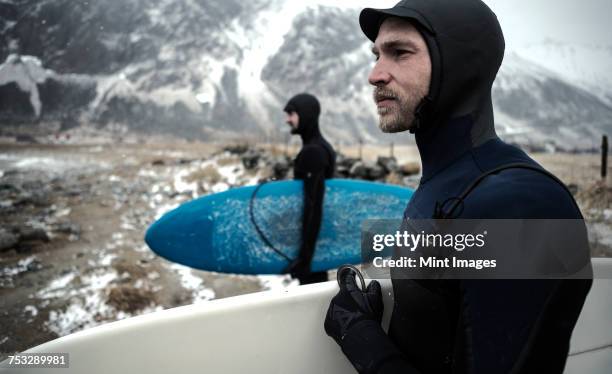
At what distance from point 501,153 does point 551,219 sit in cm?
28

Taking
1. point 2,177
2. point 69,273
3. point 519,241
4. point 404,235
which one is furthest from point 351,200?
point 2,177

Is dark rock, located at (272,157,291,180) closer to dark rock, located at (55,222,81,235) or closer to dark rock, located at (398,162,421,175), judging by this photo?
dark rock, located at (398,162,421,175)

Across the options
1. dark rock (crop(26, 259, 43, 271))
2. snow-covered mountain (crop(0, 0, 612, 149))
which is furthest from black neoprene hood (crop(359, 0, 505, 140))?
snow-covered mountain (crop(0, 0, 612, 149))

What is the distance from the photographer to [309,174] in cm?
317

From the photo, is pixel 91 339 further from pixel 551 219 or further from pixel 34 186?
pixel 34 186

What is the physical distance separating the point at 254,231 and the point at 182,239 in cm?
70

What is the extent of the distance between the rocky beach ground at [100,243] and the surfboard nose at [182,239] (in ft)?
2.29

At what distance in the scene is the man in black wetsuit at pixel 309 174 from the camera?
10.3 ft

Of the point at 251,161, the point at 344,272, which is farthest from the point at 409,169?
the point at 344,272

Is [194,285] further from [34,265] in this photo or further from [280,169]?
[280,169]

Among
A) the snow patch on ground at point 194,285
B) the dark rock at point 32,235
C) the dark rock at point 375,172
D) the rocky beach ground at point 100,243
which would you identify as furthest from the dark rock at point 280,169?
the dark rock at point 32,235

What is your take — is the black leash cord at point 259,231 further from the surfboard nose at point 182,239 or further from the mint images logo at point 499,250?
the mint images logo at point 499,250

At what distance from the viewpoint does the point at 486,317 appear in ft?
2.72

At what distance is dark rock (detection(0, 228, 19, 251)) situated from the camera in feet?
15.9
